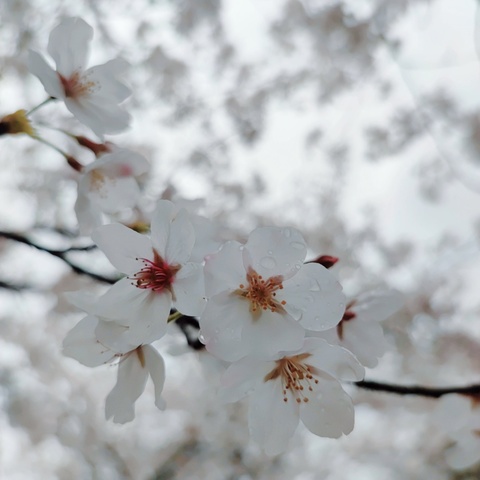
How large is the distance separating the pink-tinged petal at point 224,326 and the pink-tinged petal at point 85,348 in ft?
0.44

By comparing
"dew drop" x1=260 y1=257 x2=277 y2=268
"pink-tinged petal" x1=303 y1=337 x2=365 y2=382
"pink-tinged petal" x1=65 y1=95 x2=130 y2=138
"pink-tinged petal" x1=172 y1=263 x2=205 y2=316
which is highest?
"pink-tinged petal" x1=65 y1=95 x2=130 y2=138

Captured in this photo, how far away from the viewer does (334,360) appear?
455 millimetres

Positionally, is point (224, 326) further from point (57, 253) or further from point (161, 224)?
point (57, 253)

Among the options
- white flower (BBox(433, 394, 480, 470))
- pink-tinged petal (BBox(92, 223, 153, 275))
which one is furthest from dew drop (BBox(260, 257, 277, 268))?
white flower (BBox(433, 394, 480, 470))

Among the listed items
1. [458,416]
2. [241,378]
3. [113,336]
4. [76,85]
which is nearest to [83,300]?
[113,336]

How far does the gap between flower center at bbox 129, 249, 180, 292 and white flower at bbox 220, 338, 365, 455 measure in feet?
Answer: 0.35

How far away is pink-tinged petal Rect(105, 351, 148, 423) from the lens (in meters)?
0.50

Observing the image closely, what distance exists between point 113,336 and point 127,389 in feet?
0.28

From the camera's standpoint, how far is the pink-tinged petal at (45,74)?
0.54 m

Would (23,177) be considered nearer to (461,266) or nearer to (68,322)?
(68,322)

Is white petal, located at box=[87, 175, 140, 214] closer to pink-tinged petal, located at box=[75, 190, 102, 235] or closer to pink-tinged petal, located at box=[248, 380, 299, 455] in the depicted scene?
pink-tinged petal, located at box=[75, 190, 102, 235]

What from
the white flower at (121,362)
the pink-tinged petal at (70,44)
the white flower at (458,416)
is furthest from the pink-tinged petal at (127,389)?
the white flower at (458,416)

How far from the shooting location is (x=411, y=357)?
3.06 metres

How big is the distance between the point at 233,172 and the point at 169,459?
5.20 feet
